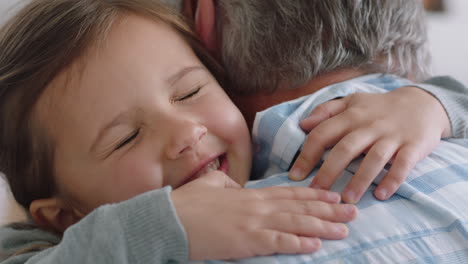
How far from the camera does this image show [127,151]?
0.87 meters

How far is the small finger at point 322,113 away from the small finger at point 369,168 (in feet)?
0.40

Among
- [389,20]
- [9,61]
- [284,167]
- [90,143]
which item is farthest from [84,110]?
[389,20]

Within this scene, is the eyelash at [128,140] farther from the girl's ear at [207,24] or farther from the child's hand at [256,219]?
the girl's ear at [207,24]

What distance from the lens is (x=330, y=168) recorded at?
0.79 meters

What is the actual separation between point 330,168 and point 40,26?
628 mm

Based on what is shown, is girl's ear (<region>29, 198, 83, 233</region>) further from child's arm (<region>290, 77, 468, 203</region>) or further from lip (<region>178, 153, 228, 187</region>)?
child's arm (<region>290, 77, 468, 203</region>)

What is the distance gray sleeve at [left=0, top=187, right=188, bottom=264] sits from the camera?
2.21 ft

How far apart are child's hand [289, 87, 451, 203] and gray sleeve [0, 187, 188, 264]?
0.25 m

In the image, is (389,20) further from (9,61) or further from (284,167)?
(9,61)

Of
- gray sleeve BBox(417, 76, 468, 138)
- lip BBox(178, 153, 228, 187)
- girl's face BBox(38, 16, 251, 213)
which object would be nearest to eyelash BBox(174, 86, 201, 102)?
girl's face BBox(38, 16, 251, 213)

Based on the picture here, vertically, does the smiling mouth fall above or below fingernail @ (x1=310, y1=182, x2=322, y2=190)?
below

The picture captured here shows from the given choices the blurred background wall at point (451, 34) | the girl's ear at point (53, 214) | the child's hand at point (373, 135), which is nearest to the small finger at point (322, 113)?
the child's hand at point (373, 135)

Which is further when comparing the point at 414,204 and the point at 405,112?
the point at 405,112

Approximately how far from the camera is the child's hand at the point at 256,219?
667mm
